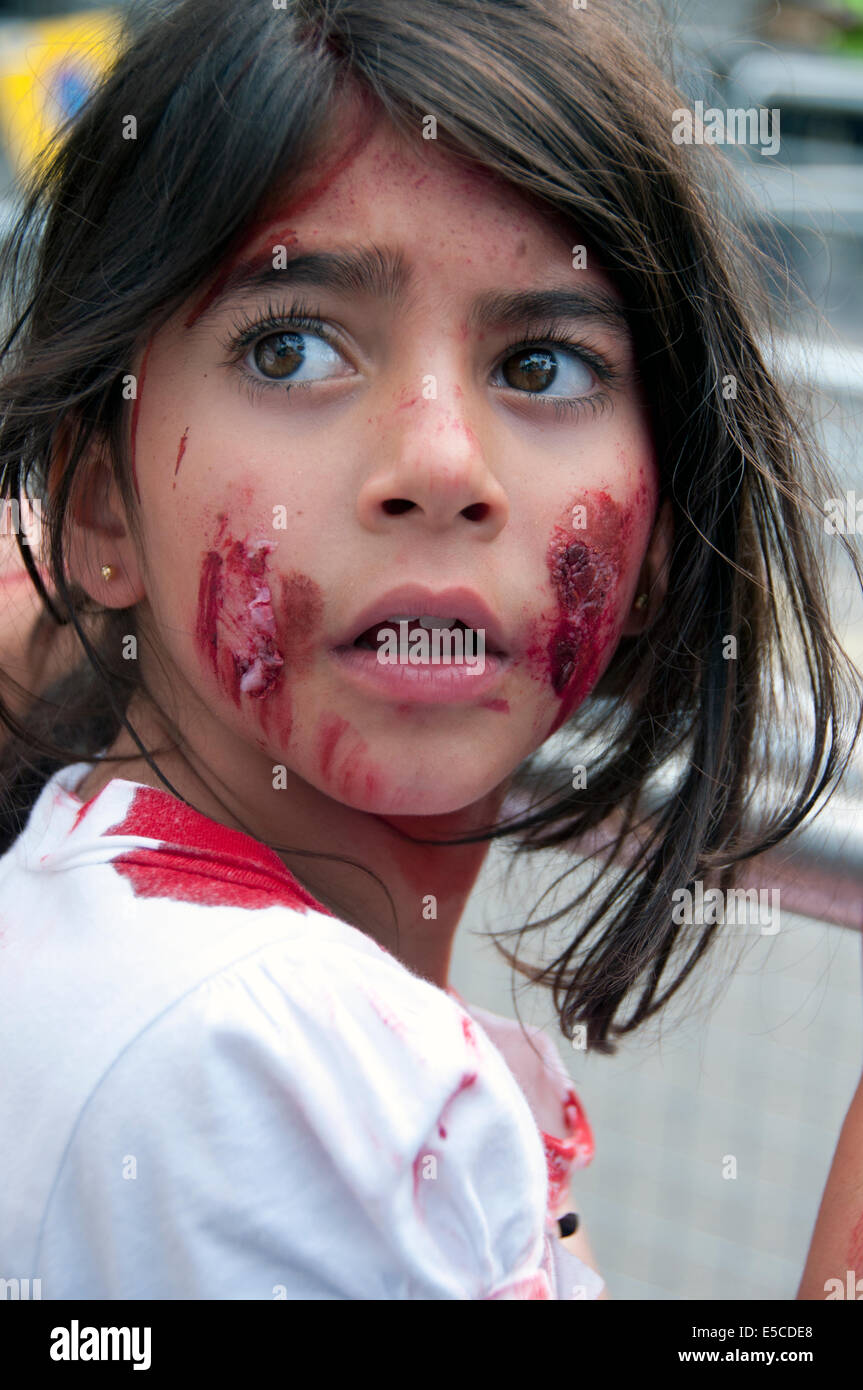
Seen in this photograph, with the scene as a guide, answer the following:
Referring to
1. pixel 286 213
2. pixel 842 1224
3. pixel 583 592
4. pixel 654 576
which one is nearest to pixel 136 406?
pixel 286 213

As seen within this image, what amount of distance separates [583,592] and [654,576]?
0.21 meters

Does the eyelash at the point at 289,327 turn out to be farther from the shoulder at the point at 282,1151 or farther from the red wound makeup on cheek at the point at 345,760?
the shoulder at the point at 282,1151

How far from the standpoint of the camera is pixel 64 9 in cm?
1059

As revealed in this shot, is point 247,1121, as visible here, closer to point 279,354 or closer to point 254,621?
point 254,621

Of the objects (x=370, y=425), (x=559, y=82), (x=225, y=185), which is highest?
(x=559, y=82)

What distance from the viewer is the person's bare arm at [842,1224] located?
48.2 inches

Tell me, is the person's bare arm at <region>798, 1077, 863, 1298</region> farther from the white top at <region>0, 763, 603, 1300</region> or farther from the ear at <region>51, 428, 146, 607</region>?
the ear at <region>51, 428, 146, 607</region>

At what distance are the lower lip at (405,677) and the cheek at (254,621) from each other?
0.04 metres

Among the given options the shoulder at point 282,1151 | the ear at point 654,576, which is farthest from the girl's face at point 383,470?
the shoulder at point 282,1151

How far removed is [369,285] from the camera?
1.13 metres
